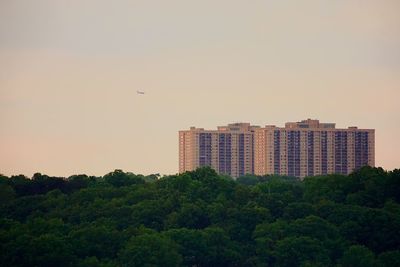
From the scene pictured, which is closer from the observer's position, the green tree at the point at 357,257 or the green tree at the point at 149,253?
the green tree at the point at 149,253

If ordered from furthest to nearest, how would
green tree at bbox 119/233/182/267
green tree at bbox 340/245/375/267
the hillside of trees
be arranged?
green tree at bbox 340/245/375/267 < the hillside of trees < green tree at bbox 119/233/182/267

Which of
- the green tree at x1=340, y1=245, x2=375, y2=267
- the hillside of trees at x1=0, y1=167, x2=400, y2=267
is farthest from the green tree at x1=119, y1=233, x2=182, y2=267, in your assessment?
the green tree at x1=340, y1=245, x2=375, y2=267

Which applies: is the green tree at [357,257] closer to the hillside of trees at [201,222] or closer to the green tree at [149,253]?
the hillside of trees at [201,222]

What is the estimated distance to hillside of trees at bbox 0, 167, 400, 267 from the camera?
452 ft

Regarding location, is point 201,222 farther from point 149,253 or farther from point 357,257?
point 149,253

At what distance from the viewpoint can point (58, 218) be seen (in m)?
155

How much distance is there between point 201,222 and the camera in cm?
15650

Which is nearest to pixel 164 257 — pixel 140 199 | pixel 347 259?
pixel 347 259

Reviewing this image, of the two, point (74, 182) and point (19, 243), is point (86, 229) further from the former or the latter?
point (74, 182)

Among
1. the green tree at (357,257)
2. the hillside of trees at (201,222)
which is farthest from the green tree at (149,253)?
the green tree at (357,257)

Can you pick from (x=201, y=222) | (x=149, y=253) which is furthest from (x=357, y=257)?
(x=201, y=222)

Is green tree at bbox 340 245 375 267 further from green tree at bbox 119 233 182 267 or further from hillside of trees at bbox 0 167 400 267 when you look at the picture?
green tree at bbox 119 233 182 267

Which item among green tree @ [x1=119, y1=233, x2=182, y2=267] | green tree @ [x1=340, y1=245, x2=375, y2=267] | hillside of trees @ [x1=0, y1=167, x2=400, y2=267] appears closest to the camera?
green tree @ [x1=119, y1=233, x2=182, y2=267]

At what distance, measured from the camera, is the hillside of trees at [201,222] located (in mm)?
137750
